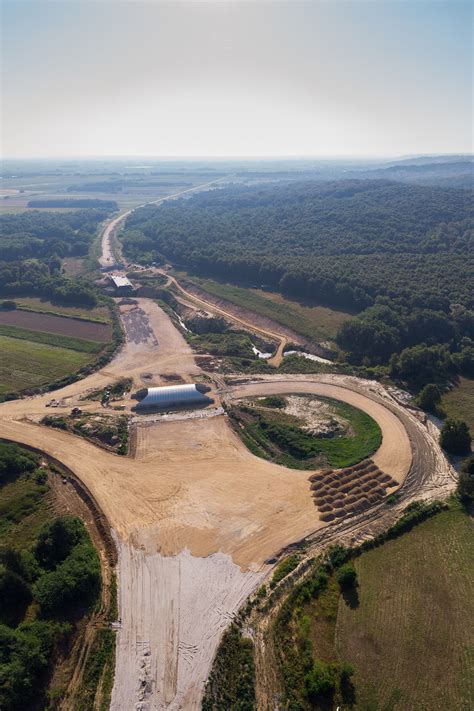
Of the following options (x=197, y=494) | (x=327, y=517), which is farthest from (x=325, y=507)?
(x=197, y=494)

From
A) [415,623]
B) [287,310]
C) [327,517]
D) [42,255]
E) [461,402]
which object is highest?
[42,255]

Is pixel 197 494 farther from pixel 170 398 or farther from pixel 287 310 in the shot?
pixel 287 310

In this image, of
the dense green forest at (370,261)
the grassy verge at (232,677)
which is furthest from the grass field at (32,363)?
the grassy verge at (232,677)

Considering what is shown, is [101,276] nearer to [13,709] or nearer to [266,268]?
[266,268]

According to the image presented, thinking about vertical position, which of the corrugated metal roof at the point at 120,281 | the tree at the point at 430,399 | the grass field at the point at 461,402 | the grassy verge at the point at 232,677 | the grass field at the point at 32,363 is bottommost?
the grassy verge at the point at 232,677

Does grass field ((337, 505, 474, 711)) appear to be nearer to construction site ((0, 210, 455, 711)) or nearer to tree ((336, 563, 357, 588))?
tree ((336, 563, 357, 588))

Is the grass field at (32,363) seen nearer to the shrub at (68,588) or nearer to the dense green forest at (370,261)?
the shrub at (68,588)

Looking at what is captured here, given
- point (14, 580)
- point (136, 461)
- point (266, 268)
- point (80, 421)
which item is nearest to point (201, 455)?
point (136, 461)
